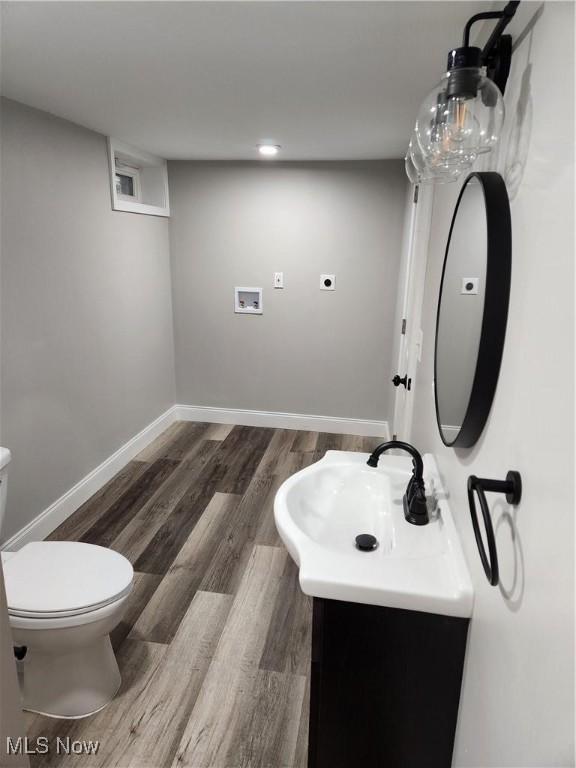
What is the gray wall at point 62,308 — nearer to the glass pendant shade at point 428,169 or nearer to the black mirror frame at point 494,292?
the glass pendant shade at point 428,169

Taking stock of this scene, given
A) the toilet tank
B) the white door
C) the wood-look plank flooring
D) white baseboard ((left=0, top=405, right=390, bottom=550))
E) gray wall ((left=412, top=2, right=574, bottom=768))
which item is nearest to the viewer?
gray wall ((left=412, top=2, right=574, bottom=768))

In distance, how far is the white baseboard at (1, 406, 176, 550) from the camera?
2.37m

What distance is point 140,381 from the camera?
3.47 metres

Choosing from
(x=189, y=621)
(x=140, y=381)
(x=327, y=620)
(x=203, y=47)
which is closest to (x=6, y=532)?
(x=189, y=621)

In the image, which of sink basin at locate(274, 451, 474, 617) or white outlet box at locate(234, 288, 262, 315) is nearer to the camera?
sink basin at locate(274, 451, 474, 617)

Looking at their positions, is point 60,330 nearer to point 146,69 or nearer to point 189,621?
point 146,69

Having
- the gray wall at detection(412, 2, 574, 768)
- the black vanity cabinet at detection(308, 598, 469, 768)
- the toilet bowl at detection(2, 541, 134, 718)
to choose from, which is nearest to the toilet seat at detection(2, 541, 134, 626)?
the toilet bowl at detection(2, 541, 134, 718)

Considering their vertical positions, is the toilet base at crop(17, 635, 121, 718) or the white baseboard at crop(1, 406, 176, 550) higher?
the white baseboard at crop(1, 406, 176, 550)

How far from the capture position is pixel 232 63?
156cm

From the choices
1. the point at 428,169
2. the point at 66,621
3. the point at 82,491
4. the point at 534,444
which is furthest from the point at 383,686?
the point at 82,491

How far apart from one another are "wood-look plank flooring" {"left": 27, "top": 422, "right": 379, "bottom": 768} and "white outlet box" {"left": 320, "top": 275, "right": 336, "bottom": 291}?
1318mm

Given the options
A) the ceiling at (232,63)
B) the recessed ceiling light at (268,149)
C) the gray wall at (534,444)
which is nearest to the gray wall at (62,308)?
the ceiling at (232,63)

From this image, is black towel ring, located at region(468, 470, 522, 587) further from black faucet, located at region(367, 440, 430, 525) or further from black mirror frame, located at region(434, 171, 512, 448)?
black faucet, located at region(367, 440, 430, 525)

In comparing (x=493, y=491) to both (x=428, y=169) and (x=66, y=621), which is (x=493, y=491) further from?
(x=66, y=621)
